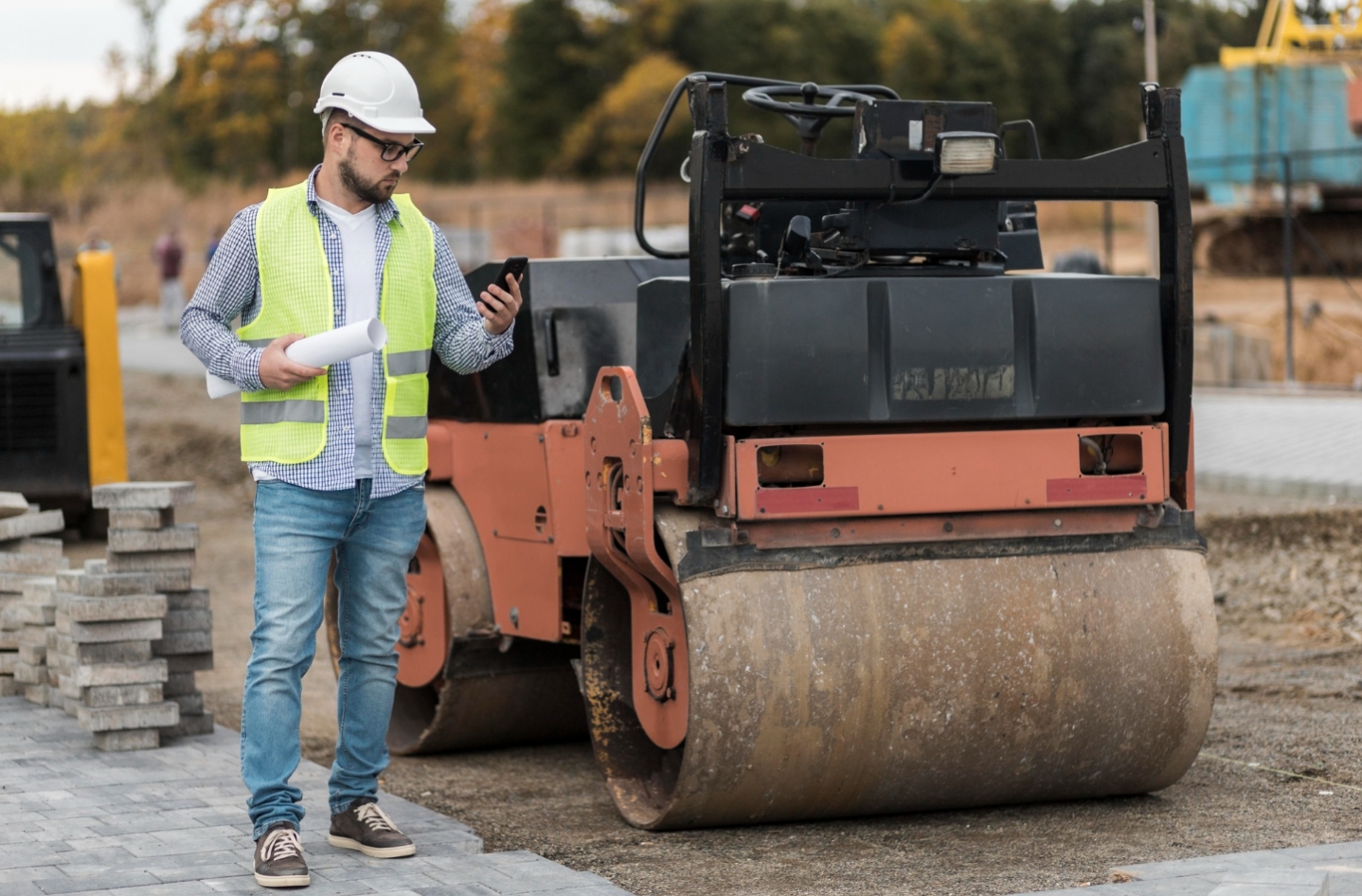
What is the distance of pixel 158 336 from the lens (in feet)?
103

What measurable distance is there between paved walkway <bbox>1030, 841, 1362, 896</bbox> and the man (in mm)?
1824

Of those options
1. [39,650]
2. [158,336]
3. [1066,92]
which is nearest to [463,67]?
[1066,92]

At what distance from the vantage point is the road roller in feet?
15.9

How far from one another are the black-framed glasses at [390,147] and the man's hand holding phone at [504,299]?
0.37 metres

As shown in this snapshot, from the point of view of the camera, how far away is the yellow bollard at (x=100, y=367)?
11.9m

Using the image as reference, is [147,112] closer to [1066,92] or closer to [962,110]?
[1066,92]

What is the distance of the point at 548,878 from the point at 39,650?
3128 millimetres

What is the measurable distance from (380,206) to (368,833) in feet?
5.31

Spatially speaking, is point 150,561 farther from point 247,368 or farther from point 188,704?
point 247,368

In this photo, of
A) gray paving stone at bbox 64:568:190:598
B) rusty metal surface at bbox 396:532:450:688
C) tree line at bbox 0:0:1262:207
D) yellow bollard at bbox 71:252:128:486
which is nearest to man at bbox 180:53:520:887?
rusty metal surface at bbox 396:532:450:688

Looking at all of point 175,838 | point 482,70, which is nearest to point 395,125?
point 175,838

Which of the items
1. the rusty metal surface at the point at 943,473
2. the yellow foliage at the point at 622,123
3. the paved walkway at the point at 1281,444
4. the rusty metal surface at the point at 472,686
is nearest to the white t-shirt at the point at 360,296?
the rusty metal surface at the point at 943,473

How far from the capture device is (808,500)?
16.1ft

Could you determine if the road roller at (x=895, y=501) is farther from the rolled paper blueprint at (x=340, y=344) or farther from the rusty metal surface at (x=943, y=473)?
the rolled paper blueprint at (x=340, y=344)
